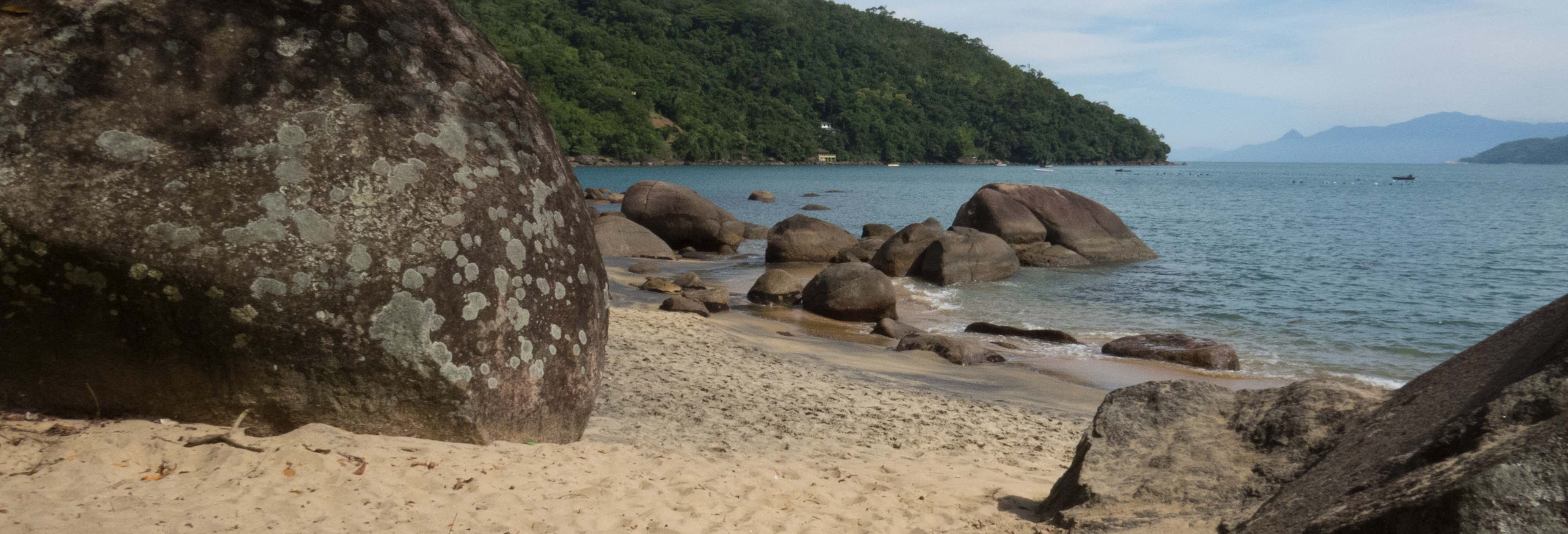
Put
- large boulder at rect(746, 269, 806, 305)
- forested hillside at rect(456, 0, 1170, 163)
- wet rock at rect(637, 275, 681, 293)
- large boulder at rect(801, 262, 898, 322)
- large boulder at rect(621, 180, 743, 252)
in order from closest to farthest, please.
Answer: large boulder at rect(801, 262, 898, 322) → large boulder at rect(746, 269, 806, 305) → wet rock at rect(637, 275, 681, 293) → large boulder at rect(621, 180, 743, 252) → forested hillside at rect(456, 0, 1170, 163)

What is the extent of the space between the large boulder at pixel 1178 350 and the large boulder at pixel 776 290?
5343mm

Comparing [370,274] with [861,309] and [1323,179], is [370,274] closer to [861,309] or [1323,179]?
[861,309]

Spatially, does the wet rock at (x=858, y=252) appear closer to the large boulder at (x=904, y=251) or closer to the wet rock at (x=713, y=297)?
the large boulder at (x=904, y=251)

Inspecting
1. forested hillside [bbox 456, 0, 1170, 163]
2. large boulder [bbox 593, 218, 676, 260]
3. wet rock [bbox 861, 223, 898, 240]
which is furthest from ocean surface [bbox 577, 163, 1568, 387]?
forested hillside [bbox 456, 0, 1170, 163]

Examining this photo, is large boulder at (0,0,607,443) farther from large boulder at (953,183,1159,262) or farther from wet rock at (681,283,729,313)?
large boulder at (953,183,1159,262)

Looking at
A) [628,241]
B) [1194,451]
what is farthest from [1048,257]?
[1194,451]

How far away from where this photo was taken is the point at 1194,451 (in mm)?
3879

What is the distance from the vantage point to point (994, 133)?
15912cm

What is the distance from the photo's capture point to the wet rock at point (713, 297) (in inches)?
565

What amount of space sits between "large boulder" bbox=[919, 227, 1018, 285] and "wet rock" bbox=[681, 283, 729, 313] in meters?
5.99

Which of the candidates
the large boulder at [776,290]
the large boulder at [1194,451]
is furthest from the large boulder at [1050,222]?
the large boulder at [1194,451]

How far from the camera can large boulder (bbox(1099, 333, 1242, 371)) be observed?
39.1 ft

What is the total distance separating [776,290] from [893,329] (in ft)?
10.6

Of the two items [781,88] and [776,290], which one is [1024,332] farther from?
[781,88]
